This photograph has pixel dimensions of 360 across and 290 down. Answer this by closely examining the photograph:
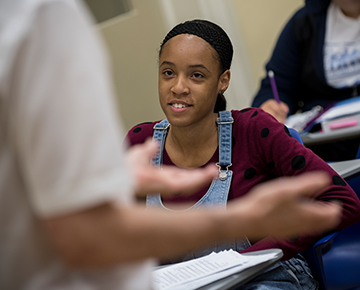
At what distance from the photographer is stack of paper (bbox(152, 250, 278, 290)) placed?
2.32 ft

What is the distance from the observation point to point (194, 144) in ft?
4.08

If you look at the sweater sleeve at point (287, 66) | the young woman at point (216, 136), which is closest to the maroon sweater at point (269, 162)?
the young woman at point (216, 136)

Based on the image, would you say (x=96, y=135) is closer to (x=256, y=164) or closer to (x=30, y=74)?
(x=30, y=74)

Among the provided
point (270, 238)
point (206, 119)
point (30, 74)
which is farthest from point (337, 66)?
point (30, 74)

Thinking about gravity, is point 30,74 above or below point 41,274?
above

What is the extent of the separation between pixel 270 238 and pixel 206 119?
0.43m

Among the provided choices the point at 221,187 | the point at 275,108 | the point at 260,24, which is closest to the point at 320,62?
the point at 275,108

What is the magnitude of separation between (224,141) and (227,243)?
31cm

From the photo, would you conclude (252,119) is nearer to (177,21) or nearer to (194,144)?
(194,144)

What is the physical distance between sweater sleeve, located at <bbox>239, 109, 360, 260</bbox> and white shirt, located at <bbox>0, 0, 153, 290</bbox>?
0.68 meters

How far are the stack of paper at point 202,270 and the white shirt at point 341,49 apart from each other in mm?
1463

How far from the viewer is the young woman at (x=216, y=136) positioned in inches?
41.2

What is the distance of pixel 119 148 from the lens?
0.37 metres

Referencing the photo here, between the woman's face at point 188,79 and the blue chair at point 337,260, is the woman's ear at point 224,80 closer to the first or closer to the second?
the woman's face at point 188,79
